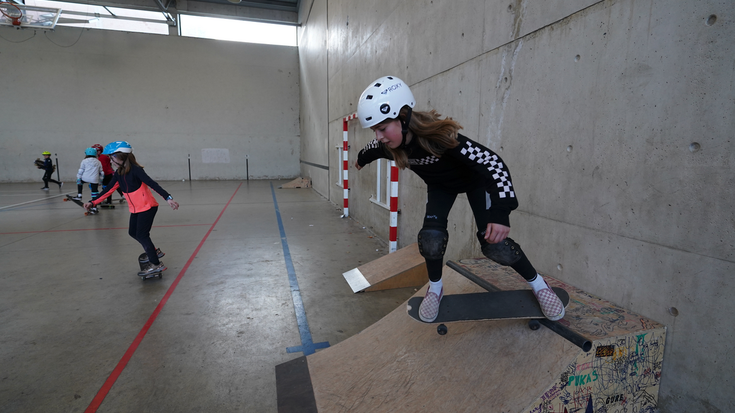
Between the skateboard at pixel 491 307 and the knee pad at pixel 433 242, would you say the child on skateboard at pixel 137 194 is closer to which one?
the knee pad at pixel 433 242

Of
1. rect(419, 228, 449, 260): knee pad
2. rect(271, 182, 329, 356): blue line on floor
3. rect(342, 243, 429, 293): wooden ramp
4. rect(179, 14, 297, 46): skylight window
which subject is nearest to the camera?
rect(419, 228, 449, 260): knee pad

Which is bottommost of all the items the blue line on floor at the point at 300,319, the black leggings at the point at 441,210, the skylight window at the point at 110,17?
the blue line on floor at the point at 300,319

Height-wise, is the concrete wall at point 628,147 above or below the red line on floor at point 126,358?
above

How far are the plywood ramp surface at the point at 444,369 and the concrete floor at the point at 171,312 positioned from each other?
55 cm

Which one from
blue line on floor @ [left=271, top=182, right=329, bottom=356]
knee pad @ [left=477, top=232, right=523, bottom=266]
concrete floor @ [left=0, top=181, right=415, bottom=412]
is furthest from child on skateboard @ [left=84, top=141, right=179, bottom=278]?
knee pad @ [left=477, top=232, right=523, bottom=266]

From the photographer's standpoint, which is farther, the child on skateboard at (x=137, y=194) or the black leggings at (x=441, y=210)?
the child on skateboard at (x=137, y=194)

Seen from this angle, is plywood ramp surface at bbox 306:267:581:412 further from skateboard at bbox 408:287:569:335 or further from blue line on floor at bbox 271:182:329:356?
blue line on floor at bbox 271:182:329:356

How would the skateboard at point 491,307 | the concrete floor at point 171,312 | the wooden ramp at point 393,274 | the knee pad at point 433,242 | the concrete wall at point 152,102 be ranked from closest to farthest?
the skateboard at point 491,307
the knee pad at point 433,242
the concrete floor at point 171,312
the wooden ramp at point 393,274
the concrete wall at point 152,102

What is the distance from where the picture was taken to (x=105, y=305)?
142 inches

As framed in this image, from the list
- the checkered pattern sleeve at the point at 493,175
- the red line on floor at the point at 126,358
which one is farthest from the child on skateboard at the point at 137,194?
the checkered pattern sleeve at the point at 493,175

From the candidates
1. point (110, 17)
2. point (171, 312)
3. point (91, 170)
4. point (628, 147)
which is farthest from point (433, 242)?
point (110, 17)

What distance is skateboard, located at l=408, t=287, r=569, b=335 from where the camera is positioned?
77.2 inches

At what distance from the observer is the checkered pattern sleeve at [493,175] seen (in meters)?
1.79

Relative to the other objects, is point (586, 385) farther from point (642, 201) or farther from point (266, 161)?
point (266, 161)
